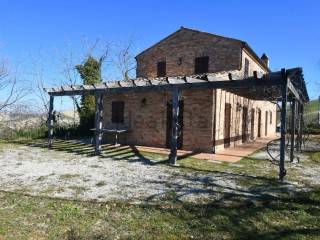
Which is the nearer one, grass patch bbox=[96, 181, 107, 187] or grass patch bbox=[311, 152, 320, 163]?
grass patch bbox=[96, 181, 107, 187]

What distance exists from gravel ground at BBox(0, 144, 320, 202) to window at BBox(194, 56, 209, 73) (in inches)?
312

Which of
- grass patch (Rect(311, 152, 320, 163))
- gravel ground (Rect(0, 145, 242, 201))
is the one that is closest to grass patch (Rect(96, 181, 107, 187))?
gravel ground (Rect(0, 145, 242, 201))

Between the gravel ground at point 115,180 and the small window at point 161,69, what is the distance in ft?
29.1

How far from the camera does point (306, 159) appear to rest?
525 inches

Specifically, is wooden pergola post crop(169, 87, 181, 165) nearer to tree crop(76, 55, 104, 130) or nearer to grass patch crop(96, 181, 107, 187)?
grass patch crop(96, 181, 107, 187)

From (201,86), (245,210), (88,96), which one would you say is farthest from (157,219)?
(88,96)

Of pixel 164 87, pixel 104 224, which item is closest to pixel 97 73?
pixel 164 87

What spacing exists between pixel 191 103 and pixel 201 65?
413cm

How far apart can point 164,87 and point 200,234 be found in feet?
23.5

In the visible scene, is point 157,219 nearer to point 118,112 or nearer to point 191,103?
point 191,103

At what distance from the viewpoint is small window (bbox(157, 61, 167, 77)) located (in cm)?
1985

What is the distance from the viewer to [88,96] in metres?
23.9

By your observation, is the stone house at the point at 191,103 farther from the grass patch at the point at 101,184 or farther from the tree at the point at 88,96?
the grass patch at the point at 101,184

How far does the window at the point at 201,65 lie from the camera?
1822cm
